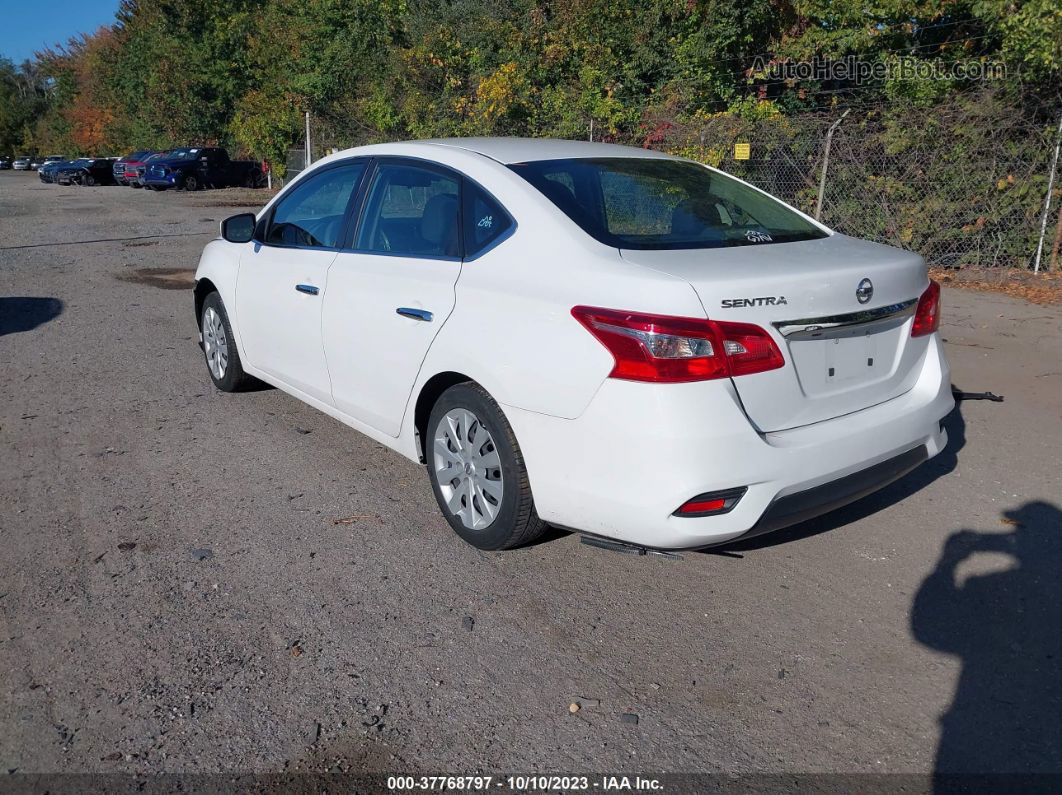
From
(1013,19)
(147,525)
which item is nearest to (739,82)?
(1013,19)

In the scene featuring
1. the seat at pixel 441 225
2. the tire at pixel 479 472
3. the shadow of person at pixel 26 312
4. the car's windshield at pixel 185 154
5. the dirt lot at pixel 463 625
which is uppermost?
the car's windshield at pixel 185 154

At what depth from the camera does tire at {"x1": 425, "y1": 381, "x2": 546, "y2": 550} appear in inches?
141

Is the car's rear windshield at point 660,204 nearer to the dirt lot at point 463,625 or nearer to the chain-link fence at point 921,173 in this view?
the dirt lot at point 463,625

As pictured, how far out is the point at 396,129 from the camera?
78.1ft

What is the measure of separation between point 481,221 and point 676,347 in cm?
122

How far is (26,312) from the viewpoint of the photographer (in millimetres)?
9156

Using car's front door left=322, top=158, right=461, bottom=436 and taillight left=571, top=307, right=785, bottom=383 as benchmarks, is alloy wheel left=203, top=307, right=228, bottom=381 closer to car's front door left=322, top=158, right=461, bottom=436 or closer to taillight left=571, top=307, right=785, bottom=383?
car's front door left=322, top=158, right=461, bottom=436

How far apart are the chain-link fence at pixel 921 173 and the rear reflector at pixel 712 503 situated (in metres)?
9.15

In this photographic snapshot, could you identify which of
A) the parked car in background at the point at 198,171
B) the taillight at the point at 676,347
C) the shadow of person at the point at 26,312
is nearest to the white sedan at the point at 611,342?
the taillight at the point at 676,347

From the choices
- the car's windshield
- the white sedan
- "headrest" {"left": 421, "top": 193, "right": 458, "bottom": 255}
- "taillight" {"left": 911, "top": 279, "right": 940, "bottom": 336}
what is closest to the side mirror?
the white sedan

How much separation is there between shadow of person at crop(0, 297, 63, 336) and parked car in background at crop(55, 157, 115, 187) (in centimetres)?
3347

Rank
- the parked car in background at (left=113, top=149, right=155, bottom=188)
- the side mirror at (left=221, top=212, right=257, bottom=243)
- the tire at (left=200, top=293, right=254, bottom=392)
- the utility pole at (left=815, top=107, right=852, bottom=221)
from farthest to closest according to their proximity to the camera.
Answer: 1. the parked car in background at (left=113, top=149, right=155, bottom=188)
2. the utility pole at (left=815, top=107, right=852, bottom=221)
3. the tire at (left=200, top=293, right=254, bottom=392)
4. the side mirror at (left=221, top=212, right=257, bottom=243)

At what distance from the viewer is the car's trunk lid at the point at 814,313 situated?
10.3 ft

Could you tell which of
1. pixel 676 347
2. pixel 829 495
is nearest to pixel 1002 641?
pixel 829 495
